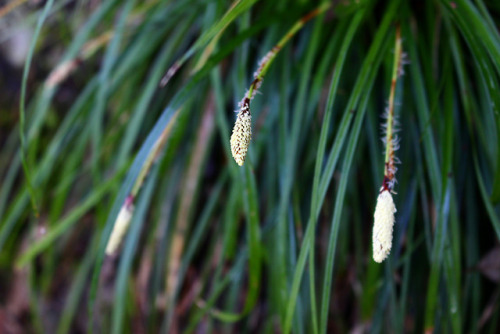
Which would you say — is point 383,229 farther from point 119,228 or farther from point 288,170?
point 119,228

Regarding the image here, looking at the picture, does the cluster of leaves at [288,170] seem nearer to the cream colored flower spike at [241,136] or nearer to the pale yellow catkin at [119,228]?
the pale yellow catkin at [119,228]

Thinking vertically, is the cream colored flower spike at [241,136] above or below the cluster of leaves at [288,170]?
above

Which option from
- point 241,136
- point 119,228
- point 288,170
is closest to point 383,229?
point 241,136

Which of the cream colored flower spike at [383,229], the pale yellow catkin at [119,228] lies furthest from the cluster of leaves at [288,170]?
the cream colored flower spike at [383,229]

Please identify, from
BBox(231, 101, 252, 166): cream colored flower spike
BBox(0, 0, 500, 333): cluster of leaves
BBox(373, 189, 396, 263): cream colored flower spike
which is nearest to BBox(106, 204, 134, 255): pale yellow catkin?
BBox(0, 0, 500, 333): cluster of leaves

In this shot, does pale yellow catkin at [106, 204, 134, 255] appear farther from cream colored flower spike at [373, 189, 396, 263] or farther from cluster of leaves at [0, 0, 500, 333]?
cream colored flower spike at [373, 189, 396, 263]

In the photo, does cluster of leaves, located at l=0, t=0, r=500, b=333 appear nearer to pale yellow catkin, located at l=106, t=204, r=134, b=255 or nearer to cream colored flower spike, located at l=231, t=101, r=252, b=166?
pale yellow catkin, located at l=106, t=204, r=134, b=255

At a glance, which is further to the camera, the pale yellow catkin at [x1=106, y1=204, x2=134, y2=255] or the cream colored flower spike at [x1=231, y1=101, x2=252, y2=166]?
the pale yellow catkin at [x1=106, y1=204, x2=134, y2=255]

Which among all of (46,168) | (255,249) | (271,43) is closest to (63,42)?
(46,168)

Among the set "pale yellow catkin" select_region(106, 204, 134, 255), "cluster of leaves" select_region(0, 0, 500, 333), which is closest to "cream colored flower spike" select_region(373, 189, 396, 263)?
"cluster of leaves" select_region(0, 0, 500, 333)

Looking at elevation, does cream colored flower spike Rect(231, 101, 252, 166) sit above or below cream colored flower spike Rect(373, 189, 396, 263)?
above
